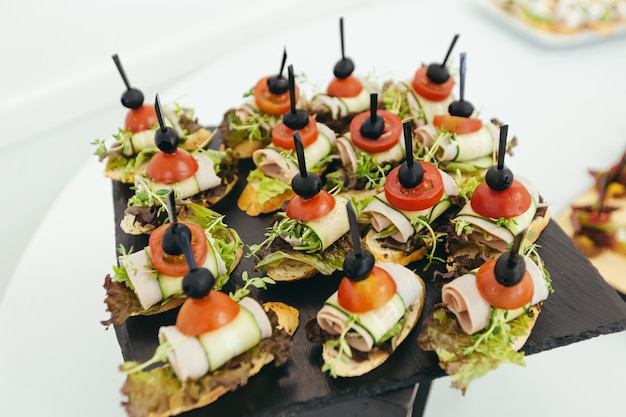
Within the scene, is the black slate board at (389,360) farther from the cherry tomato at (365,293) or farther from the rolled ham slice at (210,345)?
the cherry tomato at (365,293)

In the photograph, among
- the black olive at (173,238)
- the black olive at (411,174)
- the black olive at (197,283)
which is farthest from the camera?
the black olive at (411,174)

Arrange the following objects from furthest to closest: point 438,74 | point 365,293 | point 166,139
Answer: point 438,74 → point 166,139 → point 365,293

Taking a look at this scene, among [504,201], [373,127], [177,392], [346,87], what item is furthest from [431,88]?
[177,392]

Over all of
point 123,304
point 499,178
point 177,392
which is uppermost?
point 499,178

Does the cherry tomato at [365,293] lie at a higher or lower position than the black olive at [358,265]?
lower

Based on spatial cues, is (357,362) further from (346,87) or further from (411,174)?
(346,87)

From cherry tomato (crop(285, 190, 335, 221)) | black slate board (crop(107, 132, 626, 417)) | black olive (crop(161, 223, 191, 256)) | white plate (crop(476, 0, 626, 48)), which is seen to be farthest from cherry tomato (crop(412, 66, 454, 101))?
white plate (crop(476, 0, 626, 48))

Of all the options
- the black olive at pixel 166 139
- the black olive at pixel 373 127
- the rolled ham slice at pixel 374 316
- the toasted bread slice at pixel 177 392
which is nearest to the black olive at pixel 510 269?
the rolled ham slice at pixel 374 316
